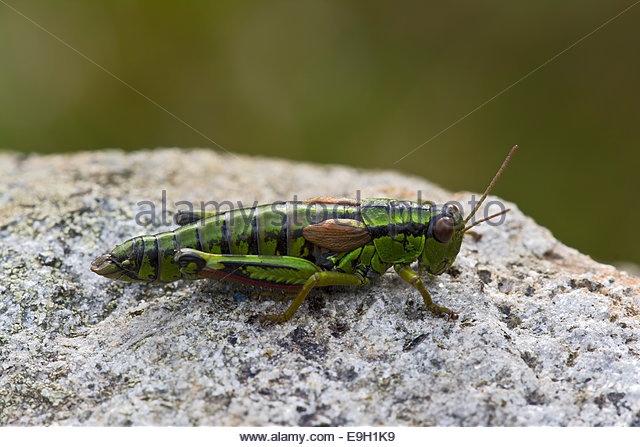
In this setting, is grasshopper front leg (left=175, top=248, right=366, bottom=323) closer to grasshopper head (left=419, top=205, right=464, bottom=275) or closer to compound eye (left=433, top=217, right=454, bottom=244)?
grasshopper head (left=419, top=205, right=464, bottom=275)

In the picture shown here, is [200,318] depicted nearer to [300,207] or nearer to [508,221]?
[300,207]

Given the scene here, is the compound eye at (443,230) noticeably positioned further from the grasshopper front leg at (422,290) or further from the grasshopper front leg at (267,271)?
the grasshopper front leg at (267,271)

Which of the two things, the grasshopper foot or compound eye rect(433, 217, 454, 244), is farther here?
compound eye rect(433, 217, 454, 244)

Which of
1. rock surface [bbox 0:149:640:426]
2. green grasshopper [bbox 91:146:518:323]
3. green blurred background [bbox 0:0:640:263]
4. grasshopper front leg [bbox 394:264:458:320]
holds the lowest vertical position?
rock surface [bbox 0:149:640:426]

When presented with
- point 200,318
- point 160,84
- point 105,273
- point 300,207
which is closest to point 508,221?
point 300,207

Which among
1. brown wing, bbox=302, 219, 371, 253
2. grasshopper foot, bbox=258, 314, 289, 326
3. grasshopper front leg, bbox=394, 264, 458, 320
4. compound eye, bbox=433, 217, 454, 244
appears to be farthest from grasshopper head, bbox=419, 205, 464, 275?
grasshopper foot, bbox=258, 314, 289, 326

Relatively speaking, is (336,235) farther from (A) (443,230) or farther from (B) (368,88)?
(B) (368,88)

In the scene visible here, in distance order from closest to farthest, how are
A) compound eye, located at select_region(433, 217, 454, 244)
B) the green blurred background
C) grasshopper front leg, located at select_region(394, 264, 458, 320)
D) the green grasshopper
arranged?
grasshopper front leg, located at select_region(394, 264, 458, 320) → the green grasshopper → compound eye, located at select_region(433, 217, 454, 244) → the green blurred background
